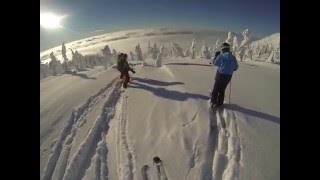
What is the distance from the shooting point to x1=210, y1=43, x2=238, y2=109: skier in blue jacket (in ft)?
18.7

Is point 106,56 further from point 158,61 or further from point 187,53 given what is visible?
point 187,53

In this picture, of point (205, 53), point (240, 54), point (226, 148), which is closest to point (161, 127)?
point (226, 148)

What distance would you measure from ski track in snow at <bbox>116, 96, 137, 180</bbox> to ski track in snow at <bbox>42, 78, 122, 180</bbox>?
0.68 ft

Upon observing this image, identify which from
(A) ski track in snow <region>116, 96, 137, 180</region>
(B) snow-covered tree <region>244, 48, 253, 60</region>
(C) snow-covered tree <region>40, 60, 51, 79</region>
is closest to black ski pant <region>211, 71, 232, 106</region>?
(A) ski track in snow <region>116, 96, 137, 180</region>

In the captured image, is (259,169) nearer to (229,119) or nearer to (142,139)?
(229,119)

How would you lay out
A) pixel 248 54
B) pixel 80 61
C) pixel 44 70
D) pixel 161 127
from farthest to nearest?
pixel 248 54 → pixel 80 61 → pixel 44 70 → pixel 161 127

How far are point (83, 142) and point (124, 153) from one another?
2.07 ft

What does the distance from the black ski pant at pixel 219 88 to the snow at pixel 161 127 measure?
16 centimetres

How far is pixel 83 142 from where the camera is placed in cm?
566

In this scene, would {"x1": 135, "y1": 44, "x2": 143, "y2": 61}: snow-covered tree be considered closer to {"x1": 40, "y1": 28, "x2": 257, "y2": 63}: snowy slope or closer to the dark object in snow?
{"x1": 40, "y1": 28, "x2": 257, "y2": 63}: snowy slope

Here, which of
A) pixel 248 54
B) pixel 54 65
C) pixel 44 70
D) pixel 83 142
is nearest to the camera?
pixel 83 142

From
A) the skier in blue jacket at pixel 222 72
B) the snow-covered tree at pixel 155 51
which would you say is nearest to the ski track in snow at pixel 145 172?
the skier in blue jacket at pixel 222 72

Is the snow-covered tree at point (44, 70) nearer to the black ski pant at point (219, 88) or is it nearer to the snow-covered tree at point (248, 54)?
the black ski pant at point (219, 88)
